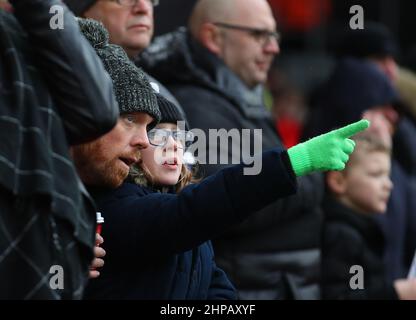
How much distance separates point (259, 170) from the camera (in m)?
3.05

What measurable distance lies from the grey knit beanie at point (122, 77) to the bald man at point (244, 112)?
135 centimetres

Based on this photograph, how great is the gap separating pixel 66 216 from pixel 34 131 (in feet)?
0.72

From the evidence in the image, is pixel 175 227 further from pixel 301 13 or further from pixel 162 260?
pixel 301 13

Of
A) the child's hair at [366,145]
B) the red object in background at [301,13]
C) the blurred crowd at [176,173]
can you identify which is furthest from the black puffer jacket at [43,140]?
Answer: the red object in background at [301,13]

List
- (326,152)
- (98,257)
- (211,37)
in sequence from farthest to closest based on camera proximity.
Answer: (211,37) → (98,257) → (326,152)

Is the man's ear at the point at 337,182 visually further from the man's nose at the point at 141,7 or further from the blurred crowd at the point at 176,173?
the man's nose at the point at 141,7

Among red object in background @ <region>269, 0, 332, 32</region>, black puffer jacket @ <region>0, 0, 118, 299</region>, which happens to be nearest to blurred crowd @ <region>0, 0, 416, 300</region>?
black puffer jacket @ <region>0, 0, 118, 299</region>

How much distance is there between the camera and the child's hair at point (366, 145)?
18.9ft

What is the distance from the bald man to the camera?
496 cm

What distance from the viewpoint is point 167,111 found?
12.7 ft

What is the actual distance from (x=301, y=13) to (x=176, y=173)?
8.71 m

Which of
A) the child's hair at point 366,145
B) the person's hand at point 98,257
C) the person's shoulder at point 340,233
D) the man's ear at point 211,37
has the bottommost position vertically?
the person's shoulder at point 340,233

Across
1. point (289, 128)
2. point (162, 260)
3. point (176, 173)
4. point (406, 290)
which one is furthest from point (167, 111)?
point (289, 128)
